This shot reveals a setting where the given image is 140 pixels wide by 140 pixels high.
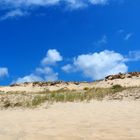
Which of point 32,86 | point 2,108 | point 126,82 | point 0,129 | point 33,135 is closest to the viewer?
point 33,135

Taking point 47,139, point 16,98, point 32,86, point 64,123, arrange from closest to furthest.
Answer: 1. point 47,139
2. point 64,123
3. point 16,98
4. point 32,86

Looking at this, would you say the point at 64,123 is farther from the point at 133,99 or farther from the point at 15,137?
the point at 133,99

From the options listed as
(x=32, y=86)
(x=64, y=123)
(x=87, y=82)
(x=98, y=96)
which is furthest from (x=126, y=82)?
(x=64, y=123)

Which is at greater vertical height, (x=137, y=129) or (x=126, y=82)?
(x=126, y=82)

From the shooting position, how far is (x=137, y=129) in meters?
9.09

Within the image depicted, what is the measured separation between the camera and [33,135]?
29.2 ft

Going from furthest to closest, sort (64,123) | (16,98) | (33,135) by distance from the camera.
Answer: (16,98) → (64,123) → (33,135)

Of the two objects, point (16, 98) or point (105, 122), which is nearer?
point (105, 122)

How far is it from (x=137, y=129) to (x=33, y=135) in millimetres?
2202

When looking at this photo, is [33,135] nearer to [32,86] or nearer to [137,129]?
[137,129]

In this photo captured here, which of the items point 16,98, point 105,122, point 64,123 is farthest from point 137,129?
point 16,98

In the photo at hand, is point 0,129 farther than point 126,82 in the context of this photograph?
No

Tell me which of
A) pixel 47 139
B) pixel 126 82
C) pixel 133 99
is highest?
pixel 126 82

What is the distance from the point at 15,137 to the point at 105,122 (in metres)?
2.86
